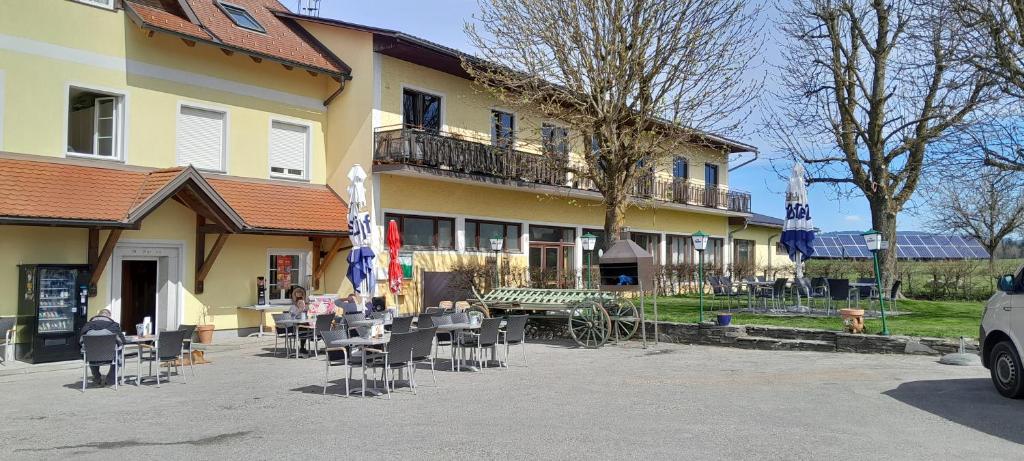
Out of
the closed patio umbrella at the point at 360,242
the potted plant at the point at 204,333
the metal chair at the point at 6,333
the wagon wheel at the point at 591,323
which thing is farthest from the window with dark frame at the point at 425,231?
the metal chair at the point at 6,333

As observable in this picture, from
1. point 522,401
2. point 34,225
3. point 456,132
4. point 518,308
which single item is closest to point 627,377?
point 522,401

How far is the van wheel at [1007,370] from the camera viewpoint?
8.96m

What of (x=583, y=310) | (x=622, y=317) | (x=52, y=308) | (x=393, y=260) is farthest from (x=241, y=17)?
(x=622, y=317)

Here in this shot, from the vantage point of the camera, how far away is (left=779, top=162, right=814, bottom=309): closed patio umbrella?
727 inches

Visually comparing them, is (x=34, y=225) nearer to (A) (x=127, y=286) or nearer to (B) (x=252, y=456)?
(A) (x=127, y=286)

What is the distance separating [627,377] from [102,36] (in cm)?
1209

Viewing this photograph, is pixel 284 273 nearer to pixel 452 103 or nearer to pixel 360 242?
pixel 360 242

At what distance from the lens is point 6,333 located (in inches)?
540

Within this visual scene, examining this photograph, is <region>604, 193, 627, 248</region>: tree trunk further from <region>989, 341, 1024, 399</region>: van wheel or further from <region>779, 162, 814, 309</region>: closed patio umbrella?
<region>989, 341, 1024, 399</region>: van wheel

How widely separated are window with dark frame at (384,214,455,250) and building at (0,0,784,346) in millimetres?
47

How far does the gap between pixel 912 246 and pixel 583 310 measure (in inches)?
1531

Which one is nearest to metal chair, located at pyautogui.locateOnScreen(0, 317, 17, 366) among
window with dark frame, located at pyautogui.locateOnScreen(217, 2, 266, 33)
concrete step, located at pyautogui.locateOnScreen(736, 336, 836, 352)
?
window with dark frame, located at pyautogui.locateOnScreen(217, 2, 266, 33)

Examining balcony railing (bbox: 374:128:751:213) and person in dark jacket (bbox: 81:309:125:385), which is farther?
balcony railing (bbox: 374:128:751:213)

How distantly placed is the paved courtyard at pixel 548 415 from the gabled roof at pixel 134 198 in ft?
9.47
